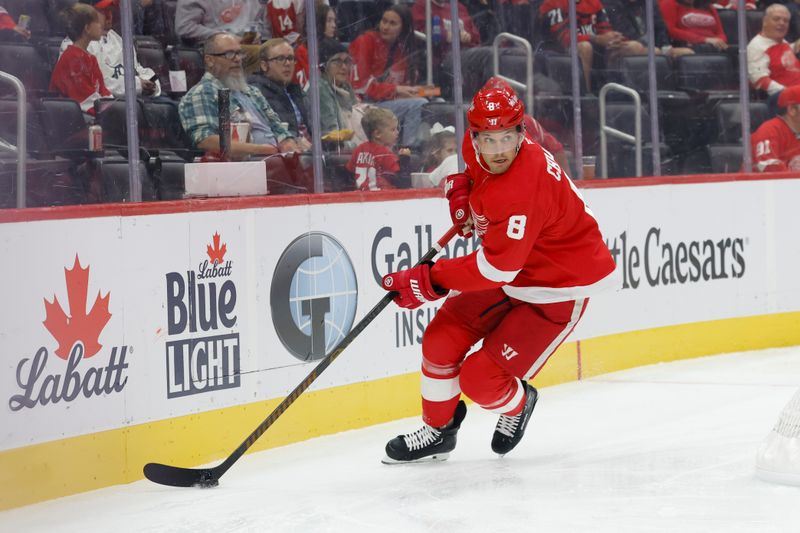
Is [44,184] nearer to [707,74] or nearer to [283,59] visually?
[283,59]

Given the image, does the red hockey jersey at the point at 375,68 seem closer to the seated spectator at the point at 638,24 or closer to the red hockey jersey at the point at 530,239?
the red hockey jersey at the point at 530,239

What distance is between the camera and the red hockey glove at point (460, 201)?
3.91 m

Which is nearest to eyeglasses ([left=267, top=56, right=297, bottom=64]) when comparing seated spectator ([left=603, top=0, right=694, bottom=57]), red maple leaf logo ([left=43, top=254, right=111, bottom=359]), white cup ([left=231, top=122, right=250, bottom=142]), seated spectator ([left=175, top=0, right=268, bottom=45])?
seated spectator ([left=175, top=0, right=268, bottom=45])

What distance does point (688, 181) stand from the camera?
20.8ft

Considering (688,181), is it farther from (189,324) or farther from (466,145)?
(189,324)

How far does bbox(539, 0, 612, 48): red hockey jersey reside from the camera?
19.3 feet

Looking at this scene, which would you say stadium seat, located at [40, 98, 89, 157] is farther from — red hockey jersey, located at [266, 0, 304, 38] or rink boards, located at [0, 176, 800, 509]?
red hockey jersey, located at [266, 0, 304, 38]

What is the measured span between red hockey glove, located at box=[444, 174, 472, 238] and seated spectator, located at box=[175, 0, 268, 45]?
43.1 inches

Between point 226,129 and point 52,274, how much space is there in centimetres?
104

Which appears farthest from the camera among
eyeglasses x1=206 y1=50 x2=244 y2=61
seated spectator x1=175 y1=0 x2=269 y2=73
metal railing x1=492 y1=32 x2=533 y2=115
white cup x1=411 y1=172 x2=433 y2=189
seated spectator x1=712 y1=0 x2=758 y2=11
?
seated spectator x1=712 y1=0 x2=758 y2=11

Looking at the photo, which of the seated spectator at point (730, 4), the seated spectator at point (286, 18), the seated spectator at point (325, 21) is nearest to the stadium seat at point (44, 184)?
the seated spectator at point (286, 18)

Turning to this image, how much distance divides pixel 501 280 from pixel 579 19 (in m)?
2.73

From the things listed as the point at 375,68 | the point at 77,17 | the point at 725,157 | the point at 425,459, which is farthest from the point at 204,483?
the point at 725,157

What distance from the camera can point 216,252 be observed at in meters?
4.23
